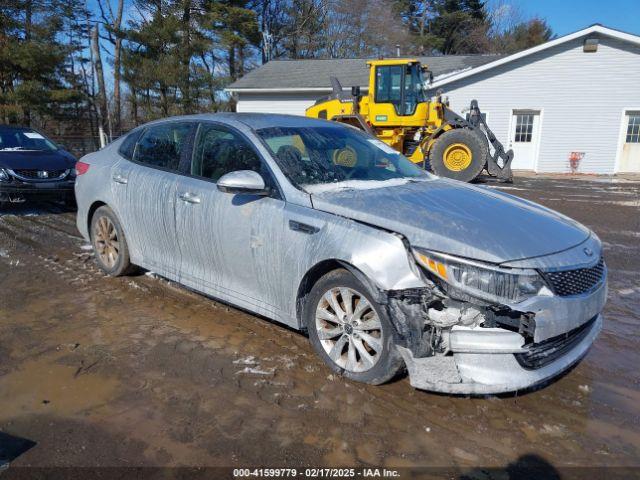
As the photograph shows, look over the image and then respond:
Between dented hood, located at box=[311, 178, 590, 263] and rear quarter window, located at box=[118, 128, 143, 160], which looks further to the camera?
rear quarter window, located at box=[118, 128, 143, 160]

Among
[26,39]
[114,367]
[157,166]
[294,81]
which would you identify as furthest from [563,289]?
[26,39]

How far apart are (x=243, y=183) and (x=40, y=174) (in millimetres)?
6460

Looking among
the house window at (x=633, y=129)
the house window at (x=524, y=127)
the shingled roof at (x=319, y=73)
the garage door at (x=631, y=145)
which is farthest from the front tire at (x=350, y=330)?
the shingled roof at (x=319, y=73)

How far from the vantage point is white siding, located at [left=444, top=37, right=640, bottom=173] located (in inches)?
679

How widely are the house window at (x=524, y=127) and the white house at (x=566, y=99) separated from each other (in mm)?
35

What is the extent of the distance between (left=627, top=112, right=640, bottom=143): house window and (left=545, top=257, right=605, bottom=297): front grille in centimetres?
1780

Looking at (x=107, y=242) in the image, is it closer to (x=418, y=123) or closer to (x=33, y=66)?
(x=418, y=123)

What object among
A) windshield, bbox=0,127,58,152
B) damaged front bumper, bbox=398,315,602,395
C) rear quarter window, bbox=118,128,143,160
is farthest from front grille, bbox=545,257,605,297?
windshield, bbox=0,127,58,152

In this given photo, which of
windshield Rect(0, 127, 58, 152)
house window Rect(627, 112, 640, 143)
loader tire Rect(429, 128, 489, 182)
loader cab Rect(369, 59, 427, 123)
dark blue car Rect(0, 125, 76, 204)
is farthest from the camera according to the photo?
house window Rect(627, 112, 640, 143)

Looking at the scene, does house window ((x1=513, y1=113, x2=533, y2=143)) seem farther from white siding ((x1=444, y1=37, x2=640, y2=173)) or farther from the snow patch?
the snow patch

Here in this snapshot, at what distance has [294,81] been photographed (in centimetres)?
2273

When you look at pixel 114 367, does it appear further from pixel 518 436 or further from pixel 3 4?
pixel 3 4

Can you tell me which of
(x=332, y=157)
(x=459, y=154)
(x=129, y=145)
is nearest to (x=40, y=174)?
(x=129, y=145)

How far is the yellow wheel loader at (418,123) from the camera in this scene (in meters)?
11.9
